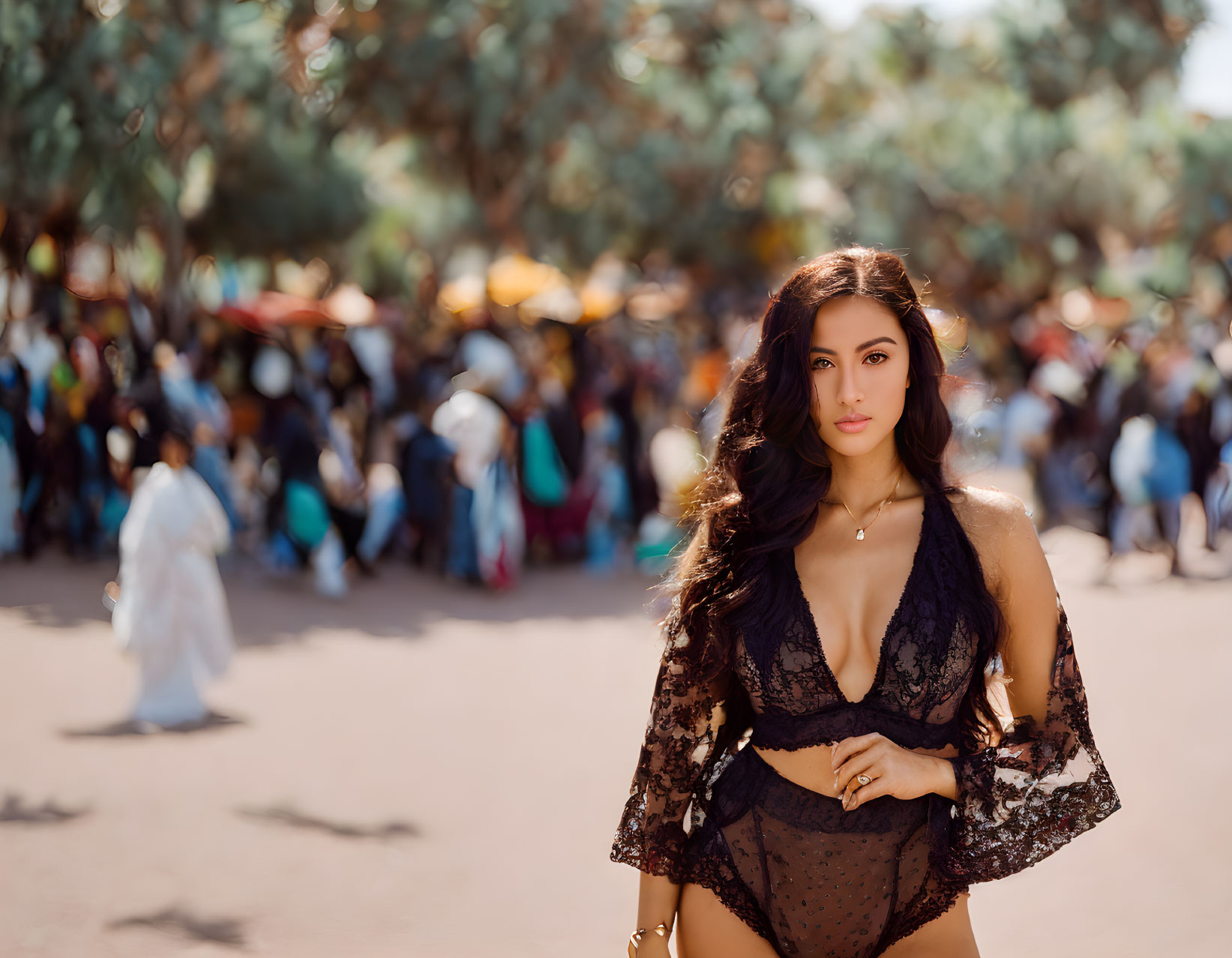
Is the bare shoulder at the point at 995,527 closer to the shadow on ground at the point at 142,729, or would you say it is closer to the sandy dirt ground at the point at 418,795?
the sandy dirt ground at the point at 418,795

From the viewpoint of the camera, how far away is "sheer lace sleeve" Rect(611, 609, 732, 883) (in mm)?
2332

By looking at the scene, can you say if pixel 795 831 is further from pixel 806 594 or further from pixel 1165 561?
pixel 1165 561

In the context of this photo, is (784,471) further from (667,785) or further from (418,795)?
(418,795)

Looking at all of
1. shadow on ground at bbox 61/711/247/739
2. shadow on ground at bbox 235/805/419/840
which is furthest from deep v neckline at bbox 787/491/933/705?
shadow on ground at bbox 61/711/247/739

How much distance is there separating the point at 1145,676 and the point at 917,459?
6.73 meters

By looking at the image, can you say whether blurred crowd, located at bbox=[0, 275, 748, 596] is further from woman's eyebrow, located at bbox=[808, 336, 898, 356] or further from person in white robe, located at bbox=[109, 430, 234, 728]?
woman's eyebrow, located at bbox=[808, 336, 898, 356]

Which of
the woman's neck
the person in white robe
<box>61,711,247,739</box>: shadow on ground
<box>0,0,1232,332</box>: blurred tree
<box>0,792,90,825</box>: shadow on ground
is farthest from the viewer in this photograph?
<box>0,0,1232,332</box>: blurred tree

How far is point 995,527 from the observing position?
2.25 metres

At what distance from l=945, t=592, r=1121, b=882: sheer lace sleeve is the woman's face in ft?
1.41

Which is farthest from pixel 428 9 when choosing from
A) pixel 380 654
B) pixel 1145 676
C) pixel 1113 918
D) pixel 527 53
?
pixel 1113 918

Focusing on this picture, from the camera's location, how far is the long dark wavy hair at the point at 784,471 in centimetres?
226

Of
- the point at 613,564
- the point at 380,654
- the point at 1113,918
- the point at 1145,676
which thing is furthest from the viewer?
the point at 613,564

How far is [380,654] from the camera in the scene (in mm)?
9305

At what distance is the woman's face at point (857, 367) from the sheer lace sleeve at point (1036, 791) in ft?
1.41
